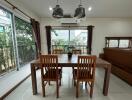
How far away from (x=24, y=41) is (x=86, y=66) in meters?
2.73

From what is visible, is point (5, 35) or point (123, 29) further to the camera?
point (123, 29)

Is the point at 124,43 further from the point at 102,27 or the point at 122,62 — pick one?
the point at 122,62

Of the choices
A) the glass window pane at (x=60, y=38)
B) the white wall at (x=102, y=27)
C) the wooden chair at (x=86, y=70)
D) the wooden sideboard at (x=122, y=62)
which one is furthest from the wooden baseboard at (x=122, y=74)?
the glass window pane at (x=60, y=38)

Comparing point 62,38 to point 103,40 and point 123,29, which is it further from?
point 123,29

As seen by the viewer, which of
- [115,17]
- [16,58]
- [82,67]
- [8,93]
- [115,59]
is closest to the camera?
[82,67]

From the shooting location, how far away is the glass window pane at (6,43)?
2715mm

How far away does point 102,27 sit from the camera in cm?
539

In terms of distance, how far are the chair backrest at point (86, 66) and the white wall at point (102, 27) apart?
11.7ft

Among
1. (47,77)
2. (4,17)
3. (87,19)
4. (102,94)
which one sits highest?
(87,19)

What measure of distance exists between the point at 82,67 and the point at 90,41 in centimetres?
346

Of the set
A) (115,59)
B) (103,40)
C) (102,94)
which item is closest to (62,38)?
(103,40)

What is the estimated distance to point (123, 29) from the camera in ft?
17.8

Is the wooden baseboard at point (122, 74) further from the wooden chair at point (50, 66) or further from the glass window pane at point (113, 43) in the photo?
the glass window pane at point (113, 43)

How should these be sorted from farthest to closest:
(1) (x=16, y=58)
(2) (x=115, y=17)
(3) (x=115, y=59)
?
1. (2) (x=115, y=17)
2. (3) (x=115, y=59)
3. (1) (x=16, y=58)
